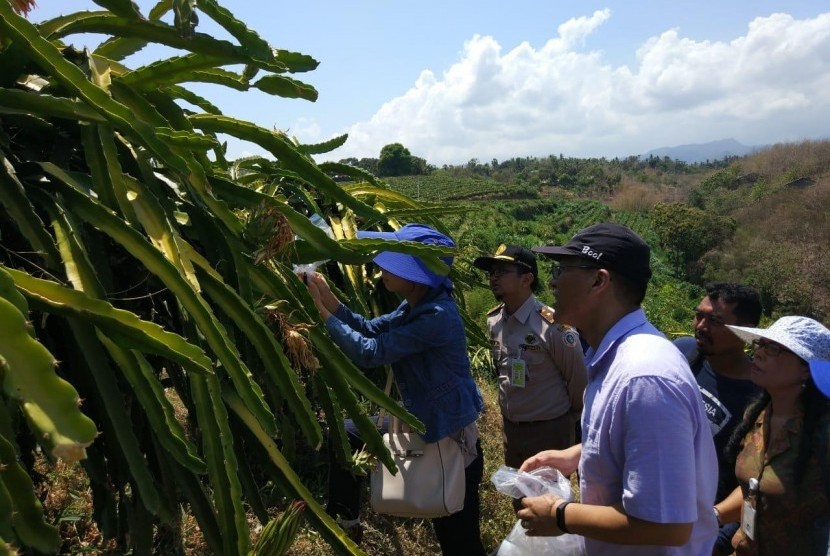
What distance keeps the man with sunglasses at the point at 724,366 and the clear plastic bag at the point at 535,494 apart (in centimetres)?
133

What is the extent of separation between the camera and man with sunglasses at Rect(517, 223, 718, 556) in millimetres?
1689

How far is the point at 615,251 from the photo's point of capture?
1.99m

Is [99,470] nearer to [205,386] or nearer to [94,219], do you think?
[205,386]

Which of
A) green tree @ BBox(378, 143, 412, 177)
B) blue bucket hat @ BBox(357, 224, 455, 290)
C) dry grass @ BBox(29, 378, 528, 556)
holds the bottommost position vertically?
dry grass @ BBox(29, 378, 528, 556)

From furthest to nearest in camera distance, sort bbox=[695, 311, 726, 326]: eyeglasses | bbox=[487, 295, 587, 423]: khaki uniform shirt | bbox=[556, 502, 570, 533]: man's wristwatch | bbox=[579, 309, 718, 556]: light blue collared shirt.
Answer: bbox=[487, 295, 587, 423]: khaki uniform shirt < bbox=[695, 311, 726, 326]: eyeglasses < bbox=[556, 502, 570, 533]: man's wristwatch < bbox=[579, 309, 718, 556]: light blue collared shirt

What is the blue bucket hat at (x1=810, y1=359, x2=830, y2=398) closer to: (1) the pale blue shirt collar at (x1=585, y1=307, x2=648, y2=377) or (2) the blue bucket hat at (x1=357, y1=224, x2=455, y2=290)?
(1) the pale blue shirt collar at (x1=585, y1=307, x2=648, y2=377)

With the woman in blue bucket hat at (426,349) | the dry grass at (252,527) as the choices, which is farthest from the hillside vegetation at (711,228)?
the woman in blue bucket hat at (426,349)

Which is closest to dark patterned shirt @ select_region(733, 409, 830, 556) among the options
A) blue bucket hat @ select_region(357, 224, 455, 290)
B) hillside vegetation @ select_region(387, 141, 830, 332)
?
blue bucket hat @ select_region(357, 224, 455, 290)

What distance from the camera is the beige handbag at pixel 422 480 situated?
2.85 metres

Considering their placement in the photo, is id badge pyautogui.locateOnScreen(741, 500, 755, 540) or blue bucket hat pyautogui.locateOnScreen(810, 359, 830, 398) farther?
id badge pyautogui.locateOnScreen(741, 500, 755, 540)

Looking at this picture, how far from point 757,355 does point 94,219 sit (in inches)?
100

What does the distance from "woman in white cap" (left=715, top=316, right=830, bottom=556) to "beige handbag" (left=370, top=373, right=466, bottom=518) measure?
1.22 meters

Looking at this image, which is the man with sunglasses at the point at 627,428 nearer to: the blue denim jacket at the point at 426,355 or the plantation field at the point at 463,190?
the blue denim jacket at the point at 426,355

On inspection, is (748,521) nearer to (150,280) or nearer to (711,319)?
(711,319)
